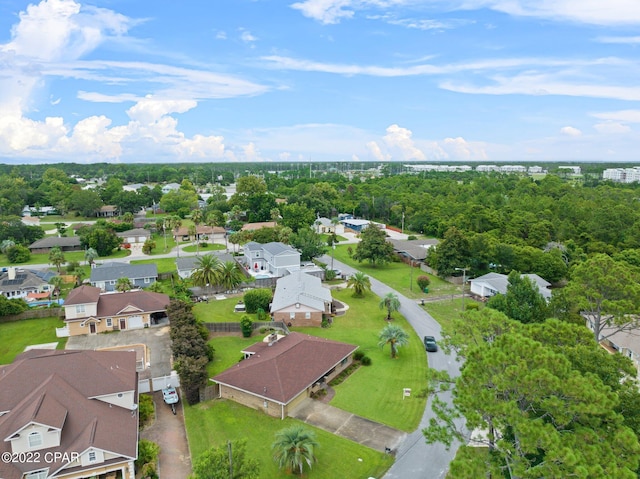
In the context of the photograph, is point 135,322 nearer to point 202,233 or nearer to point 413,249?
point 413,249

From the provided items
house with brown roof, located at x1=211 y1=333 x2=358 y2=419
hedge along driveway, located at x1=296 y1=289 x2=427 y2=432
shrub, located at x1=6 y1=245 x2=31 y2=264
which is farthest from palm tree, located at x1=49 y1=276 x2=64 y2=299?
hedge along driveway, located at x1=296 y1=289 x2=427 y2=432

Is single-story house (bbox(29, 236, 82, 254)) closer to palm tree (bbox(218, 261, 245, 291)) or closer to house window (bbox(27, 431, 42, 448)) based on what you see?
palm tree (bbox(218, 261, 245, 291))

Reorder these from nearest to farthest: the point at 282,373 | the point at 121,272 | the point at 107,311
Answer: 1. the point at 282,373
2. the point at 107,311
3. the point at 121,272

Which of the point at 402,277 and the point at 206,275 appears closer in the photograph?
the point at 206,275

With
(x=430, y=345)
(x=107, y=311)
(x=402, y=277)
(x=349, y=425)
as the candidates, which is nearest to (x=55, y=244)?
(x=107, y=311)

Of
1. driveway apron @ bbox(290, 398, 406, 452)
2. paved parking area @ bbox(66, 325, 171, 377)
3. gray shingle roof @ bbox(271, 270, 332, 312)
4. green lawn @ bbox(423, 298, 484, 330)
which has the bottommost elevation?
paved parking area @ bbox(66, 325, 171, 377)

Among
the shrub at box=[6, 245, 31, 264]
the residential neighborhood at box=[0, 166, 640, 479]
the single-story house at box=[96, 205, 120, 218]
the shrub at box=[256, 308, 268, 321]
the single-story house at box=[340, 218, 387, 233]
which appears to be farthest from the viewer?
the single-story house at box=[96, 205, 120, 218]

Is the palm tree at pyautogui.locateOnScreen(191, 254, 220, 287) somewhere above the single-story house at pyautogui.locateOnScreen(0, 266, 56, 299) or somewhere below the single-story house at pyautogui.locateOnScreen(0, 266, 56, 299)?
above

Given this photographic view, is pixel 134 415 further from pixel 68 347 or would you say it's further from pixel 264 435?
pixel 68 347
